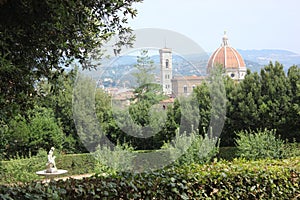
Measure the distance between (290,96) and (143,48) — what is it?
5425mm

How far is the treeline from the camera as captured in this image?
1253cm

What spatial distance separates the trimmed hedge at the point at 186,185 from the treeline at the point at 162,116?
294 inches

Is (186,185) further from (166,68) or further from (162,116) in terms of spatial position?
(162,116)

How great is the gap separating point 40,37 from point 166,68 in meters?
8.60

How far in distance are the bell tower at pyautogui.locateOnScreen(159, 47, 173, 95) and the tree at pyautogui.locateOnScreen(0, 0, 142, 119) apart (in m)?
7.71

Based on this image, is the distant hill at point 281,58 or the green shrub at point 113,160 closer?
the green shrub at point 113,160

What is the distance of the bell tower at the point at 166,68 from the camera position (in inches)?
418

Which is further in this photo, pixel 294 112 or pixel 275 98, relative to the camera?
pixel 275 98

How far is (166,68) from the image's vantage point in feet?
35.9

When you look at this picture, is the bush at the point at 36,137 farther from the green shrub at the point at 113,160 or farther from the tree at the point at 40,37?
the tree at the point at 40,37

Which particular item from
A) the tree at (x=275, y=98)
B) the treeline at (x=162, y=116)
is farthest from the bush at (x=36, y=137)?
the tree at (x=275, y=98)

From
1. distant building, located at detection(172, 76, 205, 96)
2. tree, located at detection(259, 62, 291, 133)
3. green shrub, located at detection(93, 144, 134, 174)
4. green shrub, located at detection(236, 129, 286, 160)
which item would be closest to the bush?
green shrub, located at detection(93, 144, 134, 174)

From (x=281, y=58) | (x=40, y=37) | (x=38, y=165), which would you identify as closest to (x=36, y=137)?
(x=38, y=165)

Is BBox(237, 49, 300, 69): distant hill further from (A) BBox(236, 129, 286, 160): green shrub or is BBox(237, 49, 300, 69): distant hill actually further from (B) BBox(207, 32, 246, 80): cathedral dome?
(A) BBox(236, 129, 286, 160): green shrub
